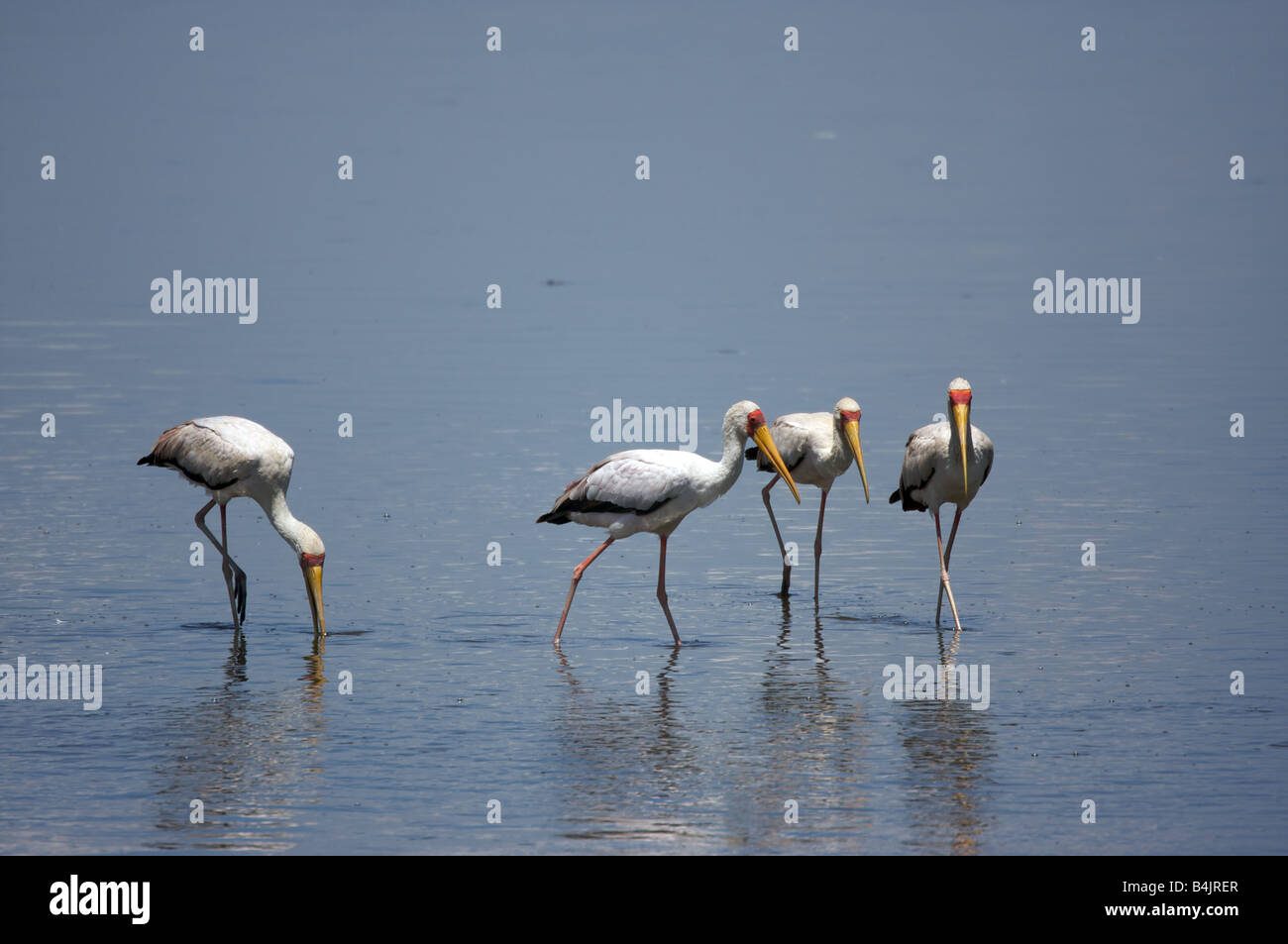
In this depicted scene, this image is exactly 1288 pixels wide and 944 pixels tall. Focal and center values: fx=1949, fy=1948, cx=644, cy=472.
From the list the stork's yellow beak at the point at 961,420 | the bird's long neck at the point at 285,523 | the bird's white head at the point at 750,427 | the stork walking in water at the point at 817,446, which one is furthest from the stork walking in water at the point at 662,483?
the bird's long neck at the point at 285,523

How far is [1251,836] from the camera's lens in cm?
886

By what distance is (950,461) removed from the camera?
1398 cm

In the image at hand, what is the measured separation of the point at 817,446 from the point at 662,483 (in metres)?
2.50

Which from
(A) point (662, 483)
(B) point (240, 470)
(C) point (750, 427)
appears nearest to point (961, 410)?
(C) point (750, 427)

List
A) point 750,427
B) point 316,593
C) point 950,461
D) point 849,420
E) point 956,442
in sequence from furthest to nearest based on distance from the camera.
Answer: point 849,420 < point 950,461 < point 956,442 < point 750,427 < point 316,593

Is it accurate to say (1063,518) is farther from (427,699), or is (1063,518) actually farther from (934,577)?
(427,699)

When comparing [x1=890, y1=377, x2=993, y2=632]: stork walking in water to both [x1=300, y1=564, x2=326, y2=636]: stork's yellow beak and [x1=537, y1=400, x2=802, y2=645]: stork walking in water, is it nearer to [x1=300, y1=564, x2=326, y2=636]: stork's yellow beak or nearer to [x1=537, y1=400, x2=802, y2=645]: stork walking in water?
[x1=537, y1=400, x2=802, y2=645]: stork walking in water

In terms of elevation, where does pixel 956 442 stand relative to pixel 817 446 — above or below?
below

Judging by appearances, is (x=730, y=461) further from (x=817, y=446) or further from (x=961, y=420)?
(x=817, y=446)

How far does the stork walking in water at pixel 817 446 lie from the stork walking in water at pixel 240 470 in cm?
370

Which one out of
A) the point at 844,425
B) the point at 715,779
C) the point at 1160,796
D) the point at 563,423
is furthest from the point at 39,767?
the point at 563,423

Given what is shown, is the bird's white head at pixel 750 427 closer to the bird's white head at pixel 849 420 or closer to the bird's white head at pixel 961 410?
the bird's white head at pixel 961 410

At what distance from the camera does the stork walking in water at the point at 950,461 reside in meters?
13.8

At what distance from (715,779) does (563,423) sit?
1317 cm
